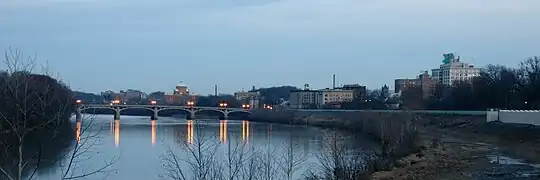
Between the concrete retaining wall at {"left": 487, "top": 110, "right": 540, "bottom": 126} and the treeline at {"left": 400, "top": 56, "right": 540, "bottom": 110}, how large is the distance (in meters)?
6.55

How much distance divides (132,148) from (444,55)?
135 metres

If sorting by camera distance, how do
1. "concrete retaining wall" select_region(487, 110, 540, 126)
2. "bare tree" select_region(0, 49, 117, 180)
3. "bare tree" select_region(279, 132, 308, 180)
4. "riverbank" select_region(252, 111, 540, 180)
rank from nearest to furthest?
"bare tree" select_region(0, 49, 117, 180)
"bare tree" select_region(279, 132, 308, 180)
"riverbank" select_region(252, 111, 540, 180)
"concrete retaining wall" select_region(487, 110, 540, 126)

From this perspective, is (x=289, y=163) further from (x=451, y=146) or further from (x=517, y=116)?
(x=517, y=116)

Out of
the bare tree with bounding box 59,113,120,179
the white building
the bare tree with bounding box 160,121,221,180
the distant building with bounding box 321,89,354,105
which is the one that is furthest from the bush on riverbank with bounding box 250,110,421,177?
the white building

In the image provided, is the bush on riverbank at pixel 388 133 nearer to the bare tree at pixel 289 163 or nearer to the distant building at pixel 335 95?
the bare tree at pixel 289 163

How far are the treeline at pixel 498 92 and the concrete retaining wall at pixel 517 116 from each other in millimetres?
6546

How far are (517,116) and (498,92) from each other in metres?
20.4

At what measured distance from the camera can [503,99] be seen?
6550cm

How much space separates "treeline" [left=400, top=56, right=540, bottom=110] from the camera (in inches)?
2367

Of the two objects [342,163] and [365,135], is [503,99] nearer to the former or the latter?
[365,135]

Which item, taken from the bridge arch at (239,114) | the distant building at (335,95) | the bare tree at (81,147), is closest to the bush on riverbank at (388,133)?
the bare tree at (81,147)

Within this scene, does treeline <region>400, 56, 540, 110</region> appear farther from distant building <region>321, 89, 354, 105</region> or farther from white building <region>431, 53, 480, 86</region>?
white building <region>431, 53, 480, 86</region>

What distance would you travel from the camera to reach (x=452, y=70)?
5812 inches

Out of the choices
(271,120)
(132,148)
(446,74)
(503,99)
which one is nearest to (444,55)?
(446,74)
